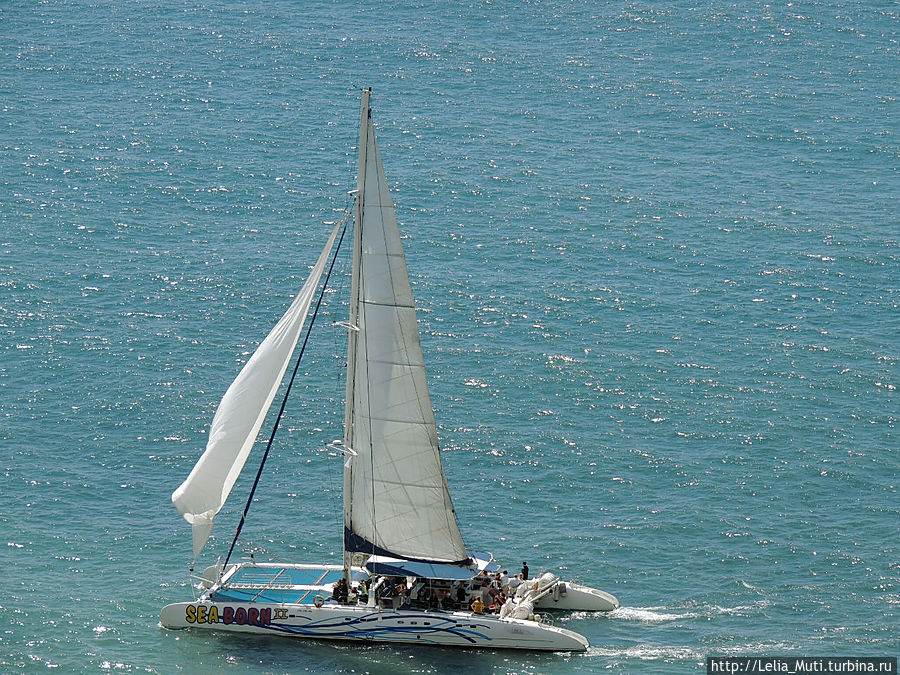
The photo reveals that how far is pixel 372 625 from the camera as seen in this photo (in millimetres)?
59594

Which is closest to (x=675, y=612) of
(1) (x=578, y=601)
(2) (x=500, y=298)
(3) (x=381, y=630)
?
(1) (x=578, y=601)

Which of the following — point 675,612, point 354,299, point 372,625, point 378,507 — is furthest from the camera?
point 675,612

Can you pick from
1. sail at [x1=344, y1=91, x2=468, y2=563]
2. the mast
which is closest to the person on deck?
the mast

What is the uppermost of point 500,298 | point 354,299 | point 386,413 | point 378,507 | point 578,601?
point 354,299

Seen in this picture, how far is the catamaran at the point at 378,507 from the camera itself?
58688 millimetres

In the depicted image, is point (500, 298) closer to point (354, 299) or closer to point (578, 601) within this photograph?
point (578, 601)

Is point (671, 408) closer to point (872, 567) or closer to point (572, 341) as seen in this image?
point (572, 341)

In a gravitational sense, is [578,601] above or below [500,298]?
below

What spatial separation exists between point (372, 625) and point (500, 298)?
38.7 metres

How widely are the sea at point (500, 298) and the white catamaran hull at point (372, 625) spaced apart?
689 mm

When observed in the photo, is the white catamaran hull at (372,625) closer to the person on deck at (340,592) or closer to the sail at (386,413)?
the person on deck at (340,592)

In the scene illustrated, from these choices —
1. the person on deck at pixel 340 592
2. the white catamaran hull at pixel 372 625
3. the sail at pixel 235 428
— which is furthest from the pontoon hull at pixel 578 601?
the sail at pixel 235 428

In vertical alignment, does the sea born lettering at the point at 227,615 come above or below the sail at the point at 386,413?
below

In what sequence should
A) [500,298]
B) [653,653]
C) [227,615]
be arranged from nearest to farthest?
[653,653]
[227,615]
[500,298]
